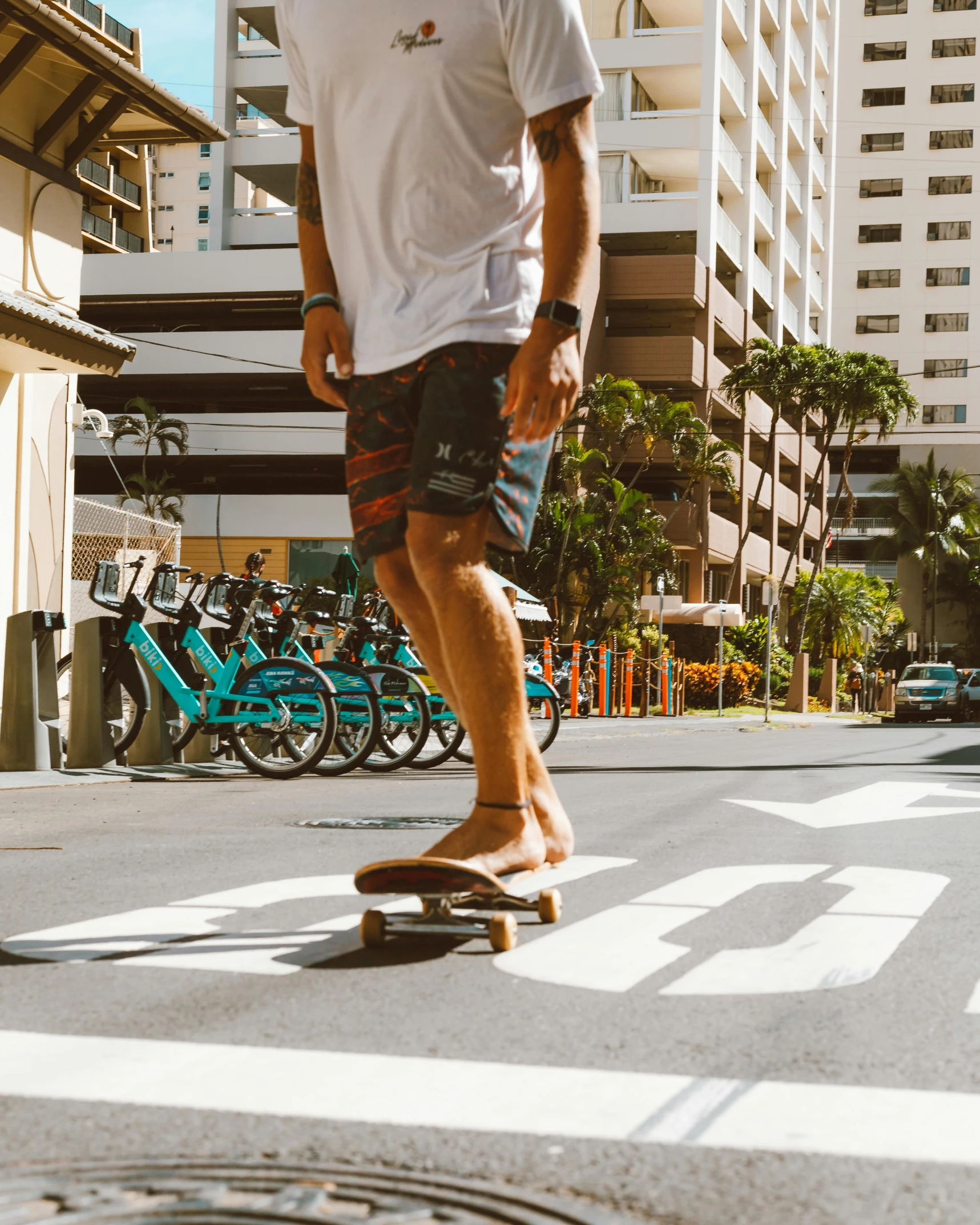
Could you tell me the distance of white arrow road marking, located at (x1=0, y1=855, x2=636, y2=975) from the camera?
3.03 m

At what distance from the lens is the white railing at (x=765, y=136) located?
58.2m

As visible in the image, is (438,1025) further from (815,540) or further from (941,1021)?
(815,540)

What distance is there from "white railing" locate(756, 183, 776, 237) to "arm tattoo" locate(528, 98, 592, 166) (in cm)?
5726

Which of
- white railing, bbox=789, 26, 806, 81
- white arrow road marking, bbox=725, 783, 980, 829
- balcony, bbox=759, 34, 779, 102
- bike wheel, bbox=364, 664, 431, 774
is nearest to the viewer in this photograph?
white arrow road marking, bbox=725, 783, 980, 829

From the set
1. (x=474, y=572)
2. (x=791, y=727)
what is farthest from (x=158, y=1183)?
(x=791, y=727)

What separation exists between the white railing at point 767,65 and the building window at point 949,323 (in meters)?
25.9

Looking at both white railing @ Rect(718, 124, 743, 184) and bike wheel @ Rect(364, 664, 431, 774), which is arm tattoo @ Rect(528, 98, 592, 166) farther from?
white railing @ Rect(718, 124, 743, 184)

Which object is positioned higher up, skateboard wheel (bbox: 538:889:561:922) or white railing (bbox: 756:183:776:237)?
white railing (bbox: 756:183:776:237)

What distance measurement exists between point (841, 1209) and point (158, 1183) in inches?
29.7

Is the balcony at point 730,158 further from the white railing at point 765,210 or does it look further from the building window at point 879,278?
the building window at point 879,278

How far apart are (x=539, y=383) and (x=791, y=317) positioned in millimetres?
66441

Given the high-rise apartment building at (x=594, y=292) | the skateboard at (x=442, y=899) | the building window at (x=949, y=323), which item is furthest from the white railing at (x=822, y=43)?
the skateboard at (x=442, y=899)

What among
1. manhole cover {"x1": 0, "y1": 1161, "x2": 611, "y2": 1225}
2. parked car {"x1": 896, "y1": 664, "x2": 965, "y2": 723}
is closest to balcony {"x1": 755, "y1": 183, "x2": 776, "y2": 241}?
parked car {"x1": 896, "y1": 664, "x2": 965, "y2": 723}

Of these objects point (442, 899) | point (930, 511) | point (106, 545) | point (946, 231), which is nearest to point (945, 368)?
point (946, 231)
